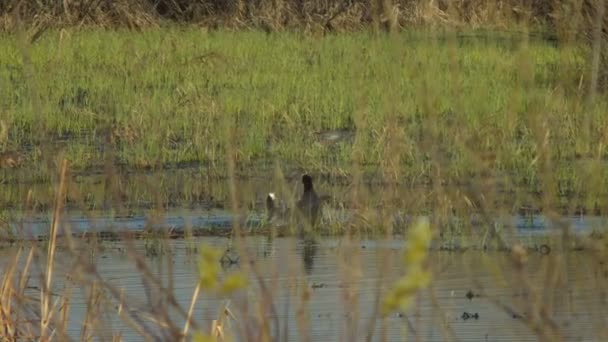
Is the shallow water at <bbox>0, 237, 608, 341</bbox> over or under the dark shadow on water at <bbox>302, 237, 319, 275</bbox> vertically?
under

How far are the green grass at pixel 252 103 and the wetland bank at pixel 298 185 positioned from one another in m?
0.04

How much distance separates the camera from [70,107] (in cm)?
1451

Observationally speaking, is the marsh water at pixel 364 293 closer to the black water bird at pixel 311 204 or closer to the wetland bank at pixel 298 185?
the wetland bank at pixel 298 185

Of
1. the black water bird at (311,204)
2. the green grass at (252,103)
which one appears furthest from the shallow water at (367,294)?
the green grass at (252,103)

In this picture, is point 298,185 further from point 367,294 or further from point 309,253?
point 367,294

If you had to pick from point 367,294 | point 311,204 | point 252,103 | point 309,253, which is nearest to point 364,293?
point 367,294

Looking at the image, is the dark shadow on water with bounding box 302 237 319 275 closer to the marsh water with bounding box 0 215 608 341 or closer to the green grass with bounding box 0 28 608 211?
the marsh water with bounding box 0 215 608 341

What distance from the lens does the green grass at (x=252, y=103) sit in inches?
440

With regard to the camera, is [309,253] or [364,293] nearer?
[364,293]

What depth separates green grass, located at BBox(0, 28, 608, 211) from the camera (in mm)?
11172

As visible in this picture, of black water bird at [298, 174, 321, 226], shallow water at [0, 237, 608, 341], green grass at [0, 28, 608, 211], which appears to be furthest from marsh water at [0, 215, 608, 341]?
green grass at [0, 28, 608, 211]

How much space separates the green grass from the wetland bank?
0.14 ft

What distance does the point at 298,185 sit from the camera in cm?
1094

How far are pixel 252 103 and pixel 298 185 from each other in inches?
143
